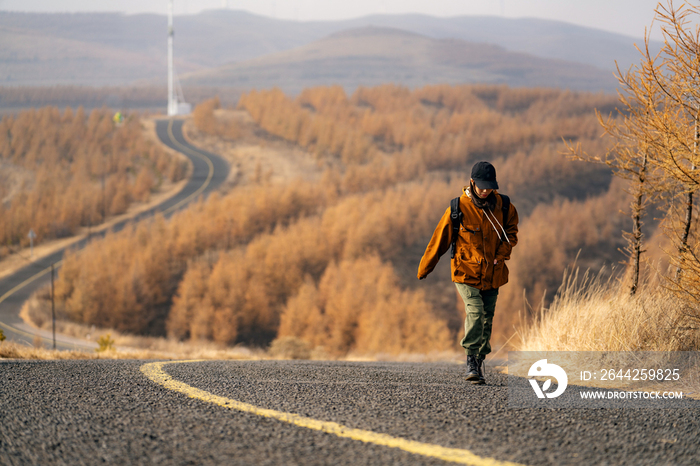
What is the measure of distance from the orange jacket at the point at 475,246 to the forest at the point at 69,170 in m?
75.0

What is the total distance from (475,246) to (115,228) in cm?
7337

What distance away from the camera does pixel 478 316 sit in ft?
15.0

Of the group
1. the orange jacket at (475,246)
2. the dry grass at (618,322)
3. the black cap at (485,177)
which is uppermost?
the black cap at (485,177)

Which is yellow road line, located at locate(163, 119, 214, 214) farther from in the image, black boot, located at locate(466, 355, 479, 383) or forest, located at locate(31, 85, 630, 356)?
black boot, located at locate(466, 355, 479, 383)

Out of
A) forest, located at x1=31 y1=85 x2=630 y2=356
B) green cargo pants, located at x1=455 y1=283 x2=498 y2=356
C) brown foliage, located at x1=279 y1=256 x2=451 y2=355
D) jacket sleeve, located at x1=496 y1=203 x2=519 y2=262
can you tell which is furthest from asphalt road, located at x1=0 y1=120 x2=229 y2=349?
jacket sleeve, located at x1=496 y1=203 x2=519 y2=262

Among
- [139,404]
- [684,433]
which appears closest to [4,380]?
[139,404]

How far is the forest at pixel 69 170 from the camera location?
73125 millimetres

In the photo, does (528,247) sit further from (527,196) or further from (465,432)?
(465,432)

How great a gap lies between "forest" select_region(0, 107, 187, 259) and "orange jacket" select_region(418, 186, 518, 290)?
2951 inches

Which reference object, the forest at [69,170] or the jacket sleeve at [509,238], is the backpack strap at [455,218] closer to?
the jacket sleeve at [509,238]

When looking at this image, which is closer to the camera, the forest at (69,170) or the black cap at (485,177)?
the black cap at (485,177)

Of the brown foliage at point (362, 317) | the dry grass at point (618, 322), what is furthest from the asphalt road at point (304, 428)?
the brown foliage at point (362, 317)

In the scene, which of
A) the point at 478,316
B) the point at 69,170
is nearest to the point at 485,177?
the point at 478,316

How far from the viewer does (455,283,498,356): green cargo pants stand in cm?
455
